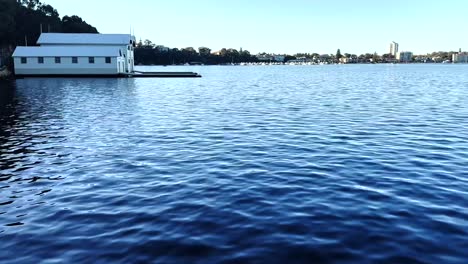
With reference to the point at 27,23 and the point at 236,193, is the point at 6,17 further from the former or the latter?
the point at 236,193

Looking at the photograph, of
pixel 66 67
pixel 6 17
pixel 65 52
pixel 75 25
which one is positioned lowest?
pixel 66 67

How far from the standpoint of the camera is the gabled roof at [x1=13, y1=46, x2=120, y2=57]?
102250 millimetres

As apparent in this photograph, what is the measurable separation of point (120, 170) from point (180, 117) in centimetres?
1759

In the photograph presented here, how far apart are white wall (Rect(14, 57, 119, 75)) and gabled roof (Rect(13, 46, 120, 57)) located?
37.2 inches

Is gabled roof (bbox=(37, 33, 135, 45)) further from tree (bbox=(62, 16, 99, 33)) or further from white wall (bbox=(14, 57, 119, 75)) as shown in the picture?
tree (bbox=(62, 16, 99, 33))

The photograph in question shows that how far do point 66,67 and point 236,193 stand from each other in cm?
9936

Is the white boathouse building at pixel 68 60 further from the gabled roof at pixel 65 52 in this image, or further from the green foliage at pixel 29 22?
the green foliage at pixel 29 22

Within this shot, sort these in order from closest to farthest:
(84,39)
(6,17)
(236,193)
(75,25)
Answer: (236,193)
(6,17)
(84,39)
(75,25)

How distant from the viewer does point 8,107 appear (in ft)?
138

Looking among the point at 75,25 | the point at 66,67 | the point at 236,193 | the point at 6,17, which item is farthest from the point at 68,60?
the point at 236,193

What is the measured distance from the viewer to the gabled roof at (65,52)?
10225 cm

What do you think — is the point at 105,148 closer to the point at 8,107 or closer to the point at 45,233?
the point at 45,233

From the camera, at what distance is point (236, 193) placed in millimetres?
14438

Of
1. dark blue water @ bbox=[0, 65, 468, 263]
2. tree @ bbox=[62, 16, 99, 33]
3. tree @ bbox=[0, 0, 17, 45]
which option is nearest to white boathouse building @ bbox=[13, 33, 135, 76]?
tree @ bbox=[0, 0, 17, 45]
